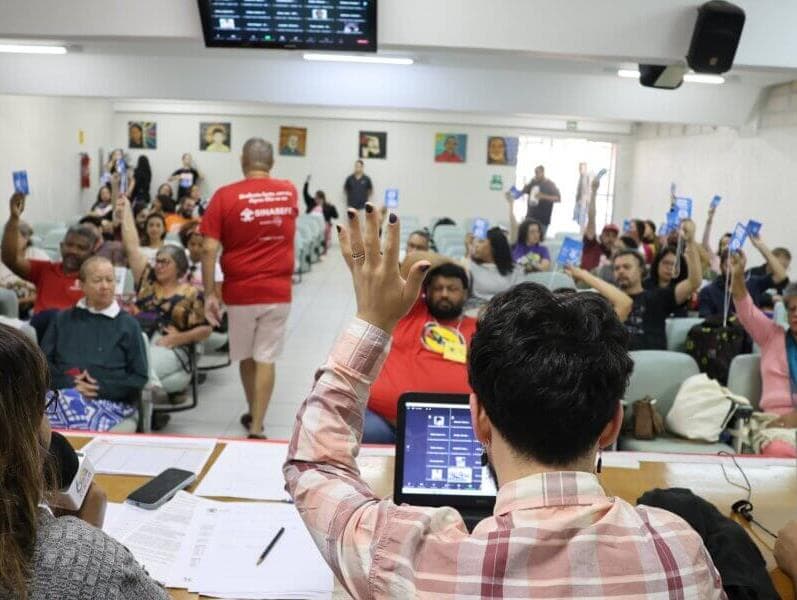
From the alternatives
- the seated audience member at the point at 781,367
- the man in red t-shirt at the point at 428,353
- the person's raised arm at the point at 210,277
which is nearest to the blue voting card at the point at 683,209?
the seated audience member at the point at 781,367

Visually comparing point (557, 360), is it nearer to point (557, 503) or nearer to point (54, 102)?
point (557, 503)

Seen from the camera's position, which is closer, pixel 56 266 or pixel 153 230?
pixel 56 266

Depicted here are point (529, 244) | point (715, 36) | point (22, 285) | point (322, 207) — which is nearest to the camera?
point (715, 36)

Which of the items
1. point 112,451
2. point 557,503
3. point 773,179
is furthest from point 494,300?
point 773,179

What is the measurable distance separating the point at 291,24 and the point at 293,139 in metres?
12.7

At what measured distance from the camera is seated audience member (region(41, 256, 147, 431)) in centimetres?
326

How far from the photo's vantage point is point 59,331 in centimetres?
332

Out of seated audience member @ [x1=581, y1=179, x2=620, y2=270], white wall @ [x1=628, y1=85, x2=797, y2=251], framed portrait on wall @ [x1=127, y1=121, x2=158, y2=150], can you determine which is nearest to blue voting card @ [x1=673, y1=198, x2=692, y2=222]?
seated audience member @ [x1=581, y1=179, x2=620, y2=270]

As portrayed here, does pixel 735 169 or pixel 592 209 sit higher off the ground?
pixel 735 169

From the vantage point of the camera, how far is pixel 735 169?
418 inches

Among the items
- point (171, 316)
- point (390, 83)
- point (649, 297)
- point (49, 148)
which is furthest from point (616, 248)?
point (49, 148)

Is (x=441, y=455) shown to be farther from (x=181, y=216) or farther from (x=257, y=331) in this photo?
(x=181, y=216)

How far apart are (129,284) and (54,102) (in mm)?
8836

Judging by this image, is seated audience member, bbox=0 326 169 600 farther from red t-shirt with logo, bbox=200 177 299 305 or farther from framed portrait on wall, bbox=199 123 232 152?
framed portrait on wall, bbox=199 123 232 152
